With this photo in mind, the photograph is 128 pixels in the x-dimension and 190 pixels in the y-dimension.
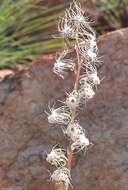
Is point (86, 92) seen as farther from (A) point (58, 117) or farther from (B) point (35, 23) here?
(B) point (35, 23)

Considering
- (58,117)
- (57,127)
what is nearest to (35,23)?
(57,127)

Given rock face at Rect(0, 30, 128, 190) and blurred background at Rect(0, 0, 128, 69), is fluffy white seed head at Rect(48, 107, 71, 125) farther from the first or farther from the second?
blurred background at Rect(0, 0, 128, 69)

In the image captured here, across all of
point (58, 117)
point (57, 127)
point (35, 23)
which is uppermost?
point (35, 23)

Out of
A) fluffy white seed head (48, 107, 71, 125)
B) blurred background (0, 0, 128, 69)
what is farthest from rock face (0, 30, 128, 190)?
blurred background (0, 0, 128, 69)

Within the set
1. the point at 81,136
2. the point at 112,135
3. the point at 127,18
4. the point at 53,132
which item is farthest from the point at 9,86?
the point at 127,18

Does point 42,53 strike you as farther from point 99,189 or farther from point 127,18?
point 99,189
